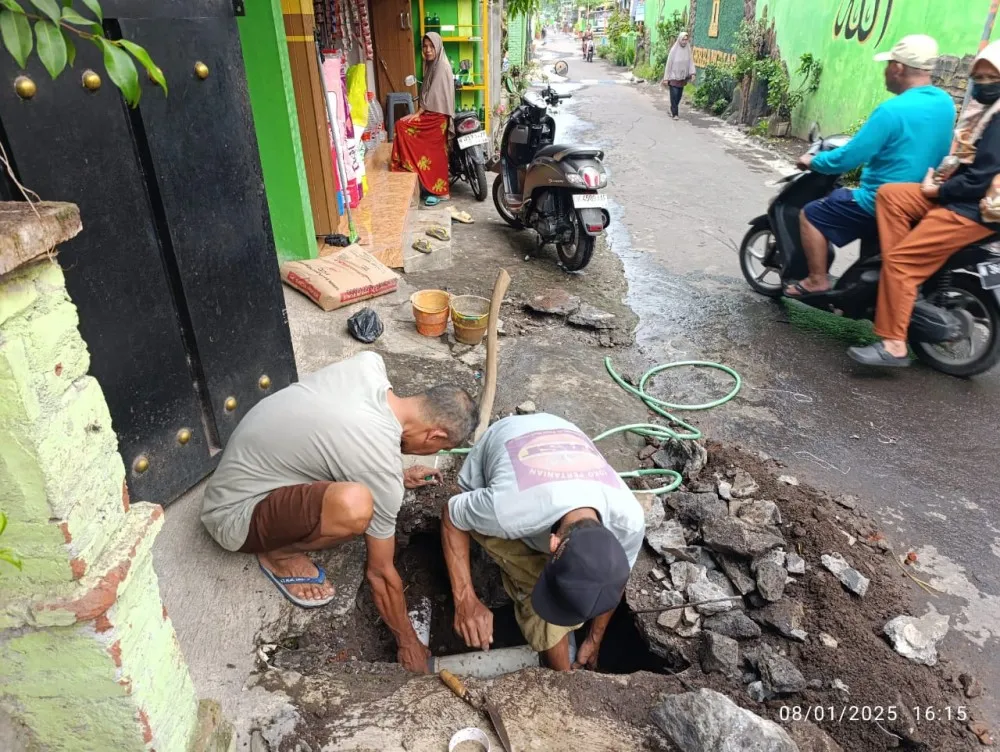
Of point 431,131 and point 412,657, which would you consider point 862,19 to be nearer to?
point 431,131

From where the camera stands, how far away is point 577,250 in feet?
18.7

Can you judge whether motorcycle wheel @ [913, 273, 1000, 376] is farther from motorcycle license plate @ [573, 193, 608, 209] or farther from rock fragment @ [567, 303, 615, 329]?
motorcycle license plate @ [573, 193, 608, 209]

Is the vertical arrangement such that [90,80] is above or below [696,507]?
above

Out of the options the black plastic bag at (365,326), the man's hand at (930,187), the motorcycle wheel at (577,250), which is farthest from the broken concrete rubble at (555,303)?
the man's hand at (930,187)

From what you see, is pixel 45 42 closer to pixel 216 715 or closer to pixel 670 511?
pixel 216 715

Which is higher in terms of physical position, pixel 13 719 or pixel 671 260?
pixel 13 719

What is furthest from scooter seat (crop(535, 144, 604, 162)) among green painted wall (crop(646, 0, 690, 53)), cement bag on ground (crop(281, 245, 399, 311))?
green painted wall (crop(646, 0, 690, 53))

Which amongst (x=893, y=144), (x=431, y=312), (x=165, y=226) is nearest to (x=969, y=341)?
(x=893, y=144)

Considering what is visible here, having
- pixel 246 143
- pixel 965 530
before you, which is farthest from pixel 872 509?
pixel 246 143

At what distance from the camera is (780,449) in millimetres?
3652

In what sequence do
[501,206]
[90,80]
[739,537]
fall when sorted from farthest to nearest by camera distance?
[501,206], [739,537], [90,80]

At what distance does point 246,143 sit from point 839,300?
3782 mm

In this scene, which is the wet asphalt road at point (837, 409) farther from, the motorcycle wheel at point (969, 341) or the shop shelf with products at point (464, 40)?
the shop shelf with products at point (464, 40)

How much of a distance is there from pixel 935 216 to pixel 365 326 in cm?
347
